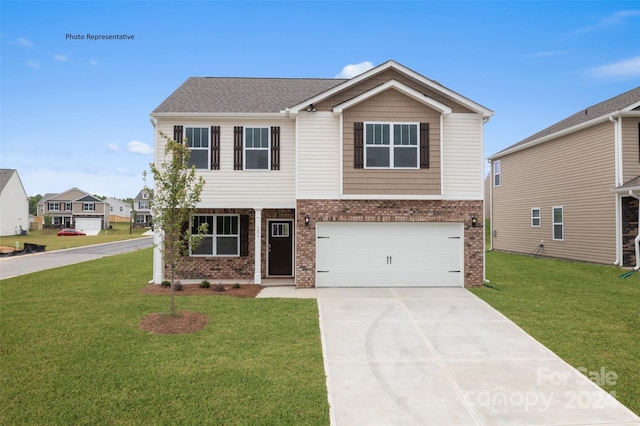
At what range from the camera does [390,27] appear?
1677 centimetres

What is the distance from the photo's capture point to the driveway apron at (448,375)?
4641 mm

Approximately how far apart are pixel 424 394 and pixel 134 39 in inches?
566

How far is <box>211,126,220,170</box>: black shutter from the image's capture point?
1270 centimetres

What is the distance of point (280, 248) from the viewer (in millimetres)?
13883

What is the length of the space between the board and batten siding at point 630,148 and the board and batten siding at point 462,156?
7475mm

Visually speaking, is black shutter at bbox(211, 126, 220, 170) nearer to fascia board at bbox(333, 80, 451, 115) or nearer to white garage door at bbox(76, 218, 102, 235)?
fascia board at bbox(333, 80, 451, 115)

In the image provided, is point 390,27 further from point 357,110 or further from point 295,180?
point 295,180

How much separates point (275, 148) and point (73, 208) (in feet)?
218

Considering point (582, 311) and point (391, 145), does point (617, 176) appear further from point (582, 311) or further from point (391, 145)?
point (391, 145)

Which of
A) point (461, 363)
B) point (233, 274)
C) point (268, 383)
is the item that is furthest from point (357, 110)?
point (268, 383)

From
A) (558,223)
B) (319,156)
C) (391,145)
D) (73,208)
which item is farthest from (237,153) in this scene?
(73,208)

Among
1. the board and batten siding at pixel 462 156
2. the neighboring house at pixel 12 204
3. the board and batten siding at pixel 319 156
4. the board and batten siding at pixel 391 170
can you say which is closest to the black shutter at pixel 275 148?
the board and batten siding at pixel 319 156

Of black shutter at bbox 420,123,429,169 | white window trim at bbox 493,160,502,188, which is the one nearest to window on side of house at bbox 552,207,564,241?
white window trim at bbox 493,160,502,188

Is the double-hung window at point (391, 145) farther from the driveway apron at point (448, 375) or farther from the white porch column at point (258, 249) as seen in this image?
the driveway apron at point (448, 375)
